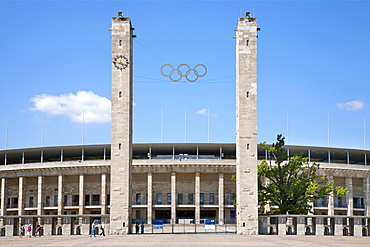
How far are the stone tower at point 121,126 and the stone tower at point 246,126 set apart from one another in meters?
A: 10.8

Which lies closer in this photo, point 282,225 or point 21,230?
point 21,230

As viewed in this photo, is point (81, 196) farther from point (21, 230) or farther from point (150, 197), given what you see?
point (21, 230)

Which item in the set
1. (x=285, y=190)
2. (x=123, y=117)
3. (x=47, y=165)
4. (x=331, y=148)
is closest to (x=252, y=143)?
(x=285, y=190)

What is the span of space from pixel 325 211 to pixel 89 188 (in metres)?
38.2

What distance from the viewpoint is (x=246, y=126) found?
51656mm

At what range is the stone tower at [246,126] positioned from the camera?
5047 centimetres


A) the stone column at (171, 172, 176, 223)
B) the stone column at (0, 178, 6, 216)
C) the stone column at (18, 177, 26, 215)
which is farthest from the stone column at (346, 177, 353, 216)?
the stone column at (0, 178, 6, 216)

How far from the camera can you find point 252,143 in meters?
51.4

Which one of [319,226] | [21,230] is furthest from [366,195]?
Result: [21,230]

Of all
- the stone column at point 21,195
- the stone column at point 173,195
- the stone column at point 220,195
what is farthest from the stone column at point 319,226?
the stone column at point 21,195

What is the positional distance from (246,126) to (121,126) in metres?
12.3

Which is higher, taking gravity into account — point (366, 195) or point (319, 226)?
point (366, 195)

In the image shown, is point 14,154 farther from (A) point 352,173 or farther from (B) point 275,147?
(A) point 352,173

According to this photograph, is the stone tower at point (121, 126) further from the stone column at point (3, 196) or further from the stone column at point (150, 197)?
the stone column at point (3, 196)
